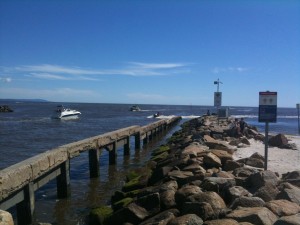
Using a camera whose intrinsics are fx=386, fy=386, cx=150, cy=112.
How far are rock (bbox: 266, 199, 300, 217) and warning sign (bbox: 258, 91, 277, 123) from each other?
12.6 feet

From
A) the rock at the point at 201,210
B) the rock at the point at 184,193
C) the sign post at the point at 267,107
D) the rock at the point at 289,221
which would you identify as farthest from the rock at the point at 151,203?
the sign post at the point at 267,107

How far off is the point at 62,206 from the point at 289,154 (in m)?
9.40

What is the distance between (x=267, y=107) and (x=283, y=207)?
4.27 meters

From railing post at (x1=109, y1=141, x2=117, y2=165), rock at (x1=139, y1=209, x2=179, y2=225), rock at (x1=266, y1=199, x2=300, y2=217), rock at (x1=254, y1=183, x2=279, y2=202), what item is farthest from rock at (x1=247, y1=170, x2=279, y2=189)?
railing post at (x1=109, y1=141, x2=117, y2=165)

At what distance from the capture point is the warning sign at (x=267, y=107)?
10.0m

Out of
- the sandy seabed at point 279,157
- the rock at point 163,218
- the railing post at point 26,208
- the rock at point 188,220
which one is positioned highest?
the rock at point 188,220

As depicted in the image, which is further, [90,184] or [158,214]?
[90,184]

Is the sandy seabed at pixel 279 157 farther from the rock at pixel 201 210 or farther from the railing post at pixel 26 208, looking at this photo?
the railing post at pixel 26 208

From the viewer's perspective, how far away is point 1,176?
7.10 m

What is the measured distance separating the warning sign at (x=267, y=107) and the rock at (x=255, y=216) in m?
4.51

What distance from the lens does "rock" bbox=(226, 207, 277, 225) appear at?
18.5ft

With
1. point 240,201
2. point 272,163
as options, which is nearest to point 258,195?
point 240,201

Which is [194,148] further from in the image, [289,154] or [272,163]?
[289,154]

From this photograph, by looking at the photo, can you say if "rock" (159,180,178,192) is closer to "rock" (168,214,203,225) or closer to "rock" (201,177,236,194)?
"rock" (201,177,236,194)
